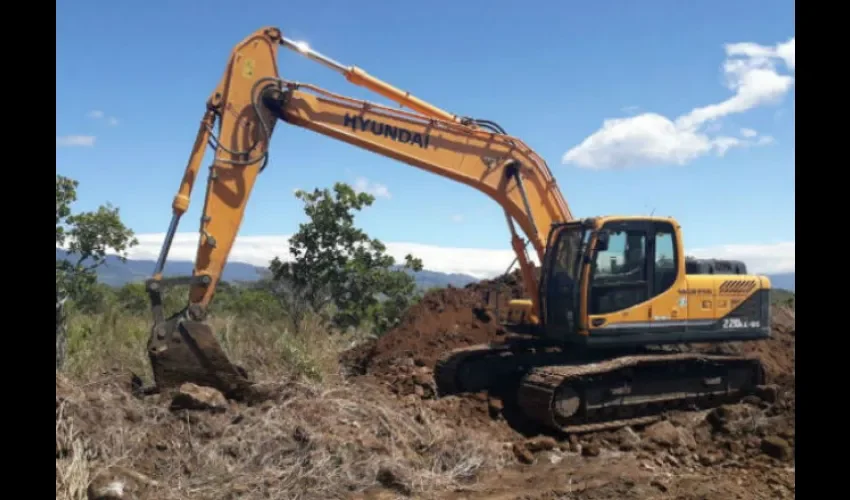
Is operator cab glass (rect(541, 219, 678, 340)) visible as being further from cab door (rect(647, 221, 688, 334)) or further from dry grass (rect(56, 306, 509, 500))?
dry grass (rect(56, 306, 509, 500))

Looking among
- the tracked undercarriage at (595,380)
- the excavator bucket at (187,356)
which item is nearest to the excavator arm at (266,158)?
the excavator bucket at (187,356)

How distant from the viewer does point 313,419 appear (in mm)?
7031

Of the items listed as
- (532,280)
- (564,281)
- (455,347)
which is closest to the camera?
(564,281)

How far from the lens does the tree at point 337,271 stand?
14578 millimetres

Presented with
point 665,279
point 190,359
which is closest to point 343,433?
point 190,359

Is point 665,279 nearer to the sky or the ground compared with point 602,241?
nearer to the ground

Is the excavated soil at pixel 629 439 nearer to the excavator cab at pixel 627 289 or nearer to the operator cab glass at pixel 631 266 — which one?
the excavator cab at pixel 627 289

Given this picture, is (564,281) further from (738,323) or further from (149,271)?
(149,271)

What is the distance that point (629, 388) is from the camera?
916cm

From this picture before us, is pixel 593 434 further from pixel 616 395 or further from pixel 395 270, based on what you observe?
pixel 395 270

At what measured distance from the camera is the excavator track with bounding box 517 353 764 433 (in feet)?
28.2

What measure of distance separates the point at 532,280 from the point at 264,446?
4633mm

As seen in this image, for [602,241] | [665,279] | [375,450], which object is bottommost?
[375,450]
